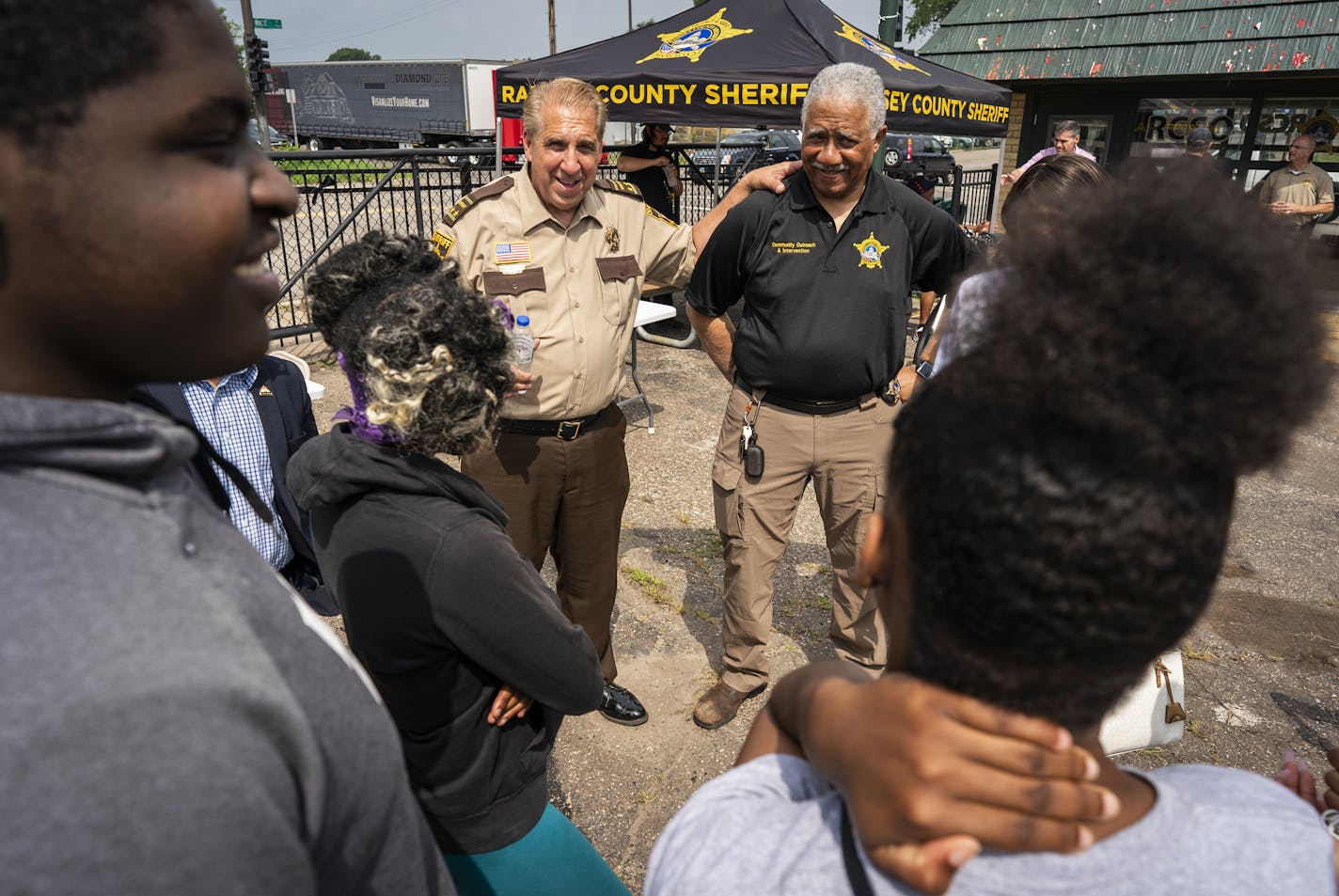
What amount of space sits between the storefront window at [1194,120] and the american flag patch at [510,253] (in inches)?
419

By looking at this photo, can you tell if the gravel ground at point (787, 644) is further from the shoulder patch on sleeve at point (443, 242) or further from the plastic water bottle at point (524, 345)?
the shoulder patch on sleeve at point (443, 242)

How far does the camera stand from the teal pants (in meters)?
1.69

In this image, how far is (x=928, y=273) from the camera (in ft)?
11.1

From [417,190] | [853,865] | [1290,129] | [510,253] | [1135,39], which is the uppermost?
[1135,39]

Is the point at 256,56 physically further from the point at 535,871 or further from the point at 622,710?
the point at 535,871

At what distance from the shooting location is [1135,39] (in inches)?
398

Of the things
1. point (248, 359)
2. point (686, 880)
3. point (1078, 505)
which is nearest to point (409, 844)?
point (686, 880)

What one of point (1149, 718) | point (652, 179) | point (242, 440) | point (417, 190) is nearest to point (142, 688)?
point (242, 440)

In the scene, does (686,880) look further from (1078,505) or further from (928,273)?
(928,273)

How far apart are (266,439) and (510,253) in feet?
3.61

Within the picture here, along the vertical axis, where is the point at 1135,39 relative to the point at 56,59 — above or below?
above

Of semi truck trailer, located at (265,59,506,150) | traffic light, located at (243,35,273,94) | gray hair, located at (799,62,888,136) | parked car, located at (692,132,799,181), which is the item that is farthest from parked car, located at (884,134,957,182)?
traffic light, located at (243,35,273,94)

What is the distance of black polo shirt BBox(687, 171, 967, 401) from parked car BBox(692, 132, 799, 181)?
8.32m

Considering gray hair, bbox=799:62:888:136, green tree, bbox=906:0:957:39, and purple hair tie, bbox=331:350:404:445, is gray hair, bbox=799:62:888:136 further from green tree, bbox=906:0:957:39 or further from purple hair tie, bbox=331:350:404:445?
green tree, bbox=906:0:957:39
